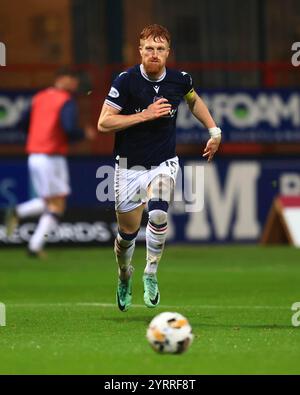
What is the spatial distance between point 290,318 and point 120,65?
11.4m

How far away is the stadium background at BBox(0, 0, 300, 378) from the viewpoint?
17.5 metres

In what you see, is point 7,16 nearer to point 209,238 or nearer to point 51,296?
point 209,238

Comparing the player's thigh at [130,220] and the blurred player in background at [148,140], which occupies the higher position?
the blurred player in background at [148,140]

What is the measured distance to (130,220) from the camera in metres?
12.2

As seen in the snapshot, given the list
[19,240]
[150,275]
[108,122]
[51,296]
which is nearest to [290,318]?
[150,275]

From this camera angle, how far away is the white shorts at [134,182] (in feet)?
39.9

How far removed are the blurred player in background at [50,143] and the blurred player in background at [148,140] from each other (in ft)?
26.0

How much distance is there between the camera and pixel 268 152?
22578 mm

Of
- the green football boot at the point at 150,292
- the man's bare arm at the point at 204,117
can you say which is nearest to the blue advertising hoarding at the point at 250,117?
the man's bare arm at the point at 204,117
